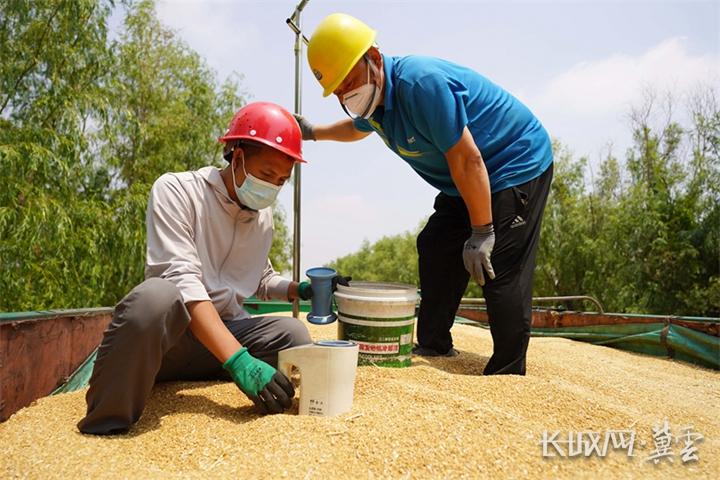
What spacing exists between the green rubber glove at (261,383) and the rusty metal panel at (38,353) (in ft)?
2.81

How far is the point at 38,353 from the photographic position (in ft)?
7.30

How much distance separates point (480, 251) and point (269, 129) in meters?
1.06

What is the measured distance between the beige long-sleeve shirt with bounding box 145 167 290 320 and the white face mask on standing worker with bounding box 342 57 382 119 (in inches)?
24.5

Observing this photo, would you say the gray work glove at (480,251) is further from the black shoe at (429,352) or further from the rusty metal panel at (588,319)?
the rusty metal panel at (588,319)

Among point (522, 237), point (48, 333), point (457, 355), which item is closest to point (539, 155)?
point (522, 237)

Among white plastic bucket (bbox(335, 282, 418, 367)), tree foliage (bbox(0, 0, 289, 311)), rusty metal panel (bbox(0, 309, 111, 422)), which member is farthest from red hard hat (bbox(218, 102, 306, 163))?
tree foliage (bbox(0, 0, 289, 311))

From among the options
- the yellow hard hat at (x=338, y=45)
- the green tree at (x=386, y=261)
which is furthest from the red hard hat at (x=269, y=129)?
the green tree at (x=386, y=261)

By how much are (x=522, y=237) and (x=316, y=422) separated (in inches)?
53.9

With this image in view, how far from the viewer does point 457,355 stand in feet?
9.80

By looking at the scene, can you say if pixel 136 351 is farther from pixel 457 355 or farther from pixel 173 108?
pixel 173 108

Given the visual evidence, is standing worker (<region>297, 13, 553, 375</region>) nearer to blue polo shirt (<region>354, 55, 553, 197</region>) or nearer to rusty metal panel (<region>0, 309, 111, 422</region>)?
blue polo shirt (<region>354, 55, 553, 197</region>)

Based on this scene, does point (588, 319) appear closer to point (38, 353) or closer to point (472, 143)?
point (472, 143)

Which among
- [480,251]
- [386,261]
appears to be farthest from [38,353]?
[386,261]

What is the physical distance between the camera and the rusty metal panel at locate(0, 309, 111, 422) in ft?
6.47
